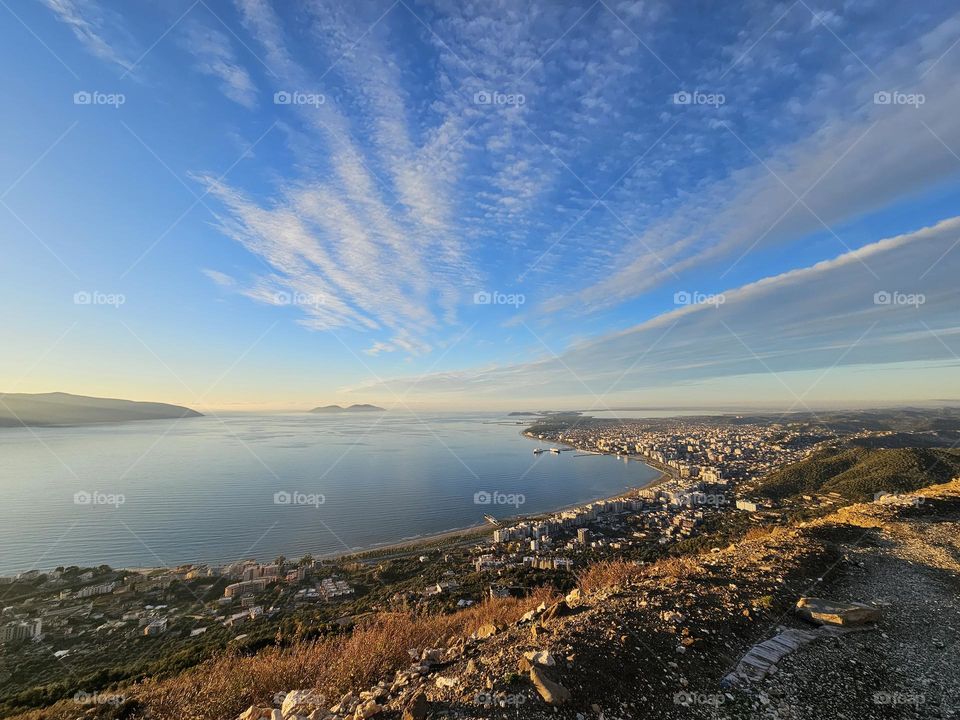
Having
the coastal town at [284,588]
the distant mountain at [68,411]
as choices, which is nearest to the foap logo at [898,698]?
the coastal town at [284,588]

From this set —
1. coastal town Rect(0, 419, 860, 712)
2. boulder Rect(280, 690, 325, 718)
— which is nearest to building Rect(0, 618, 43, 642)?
coastal town Rect(0, 419, 860, 712)

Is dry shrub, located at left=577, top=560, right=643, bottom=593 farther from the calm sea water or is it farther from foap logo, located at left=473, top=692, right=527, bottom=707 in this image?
the calm sea water

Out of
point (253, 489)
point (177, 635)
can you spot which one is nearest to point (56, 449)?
point (253, 489)

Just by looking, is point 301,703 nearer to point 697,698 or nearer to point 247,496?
point 697,698

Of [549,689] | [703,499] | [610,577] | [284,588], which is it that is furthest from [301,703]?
[703,499]

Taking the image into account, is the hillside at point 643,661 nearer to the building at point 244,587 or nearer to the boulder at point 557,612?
the boulder at point 557,612

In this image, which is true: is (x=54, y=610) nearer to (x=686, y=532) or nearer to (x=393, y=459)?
(x=686, y=532)

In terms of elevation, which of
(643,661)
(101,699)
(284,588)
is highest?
(643,661)
